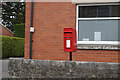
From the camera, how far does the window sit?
645cm

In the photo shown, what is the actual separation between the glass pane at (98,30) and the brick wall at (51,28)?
419mm

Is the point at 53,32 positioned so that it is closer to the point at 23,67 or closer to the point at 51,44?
the point at 51,44

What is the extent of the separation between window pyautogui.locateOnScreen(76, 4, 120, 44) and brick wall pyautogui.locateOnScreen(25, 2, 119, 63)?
36 cm

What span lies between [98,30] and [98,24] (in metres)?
0.22

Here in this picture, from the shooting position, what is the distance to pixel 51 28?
6.71 metres

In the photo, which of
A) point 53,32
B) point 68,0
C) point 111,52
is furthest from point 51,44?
point 111,52

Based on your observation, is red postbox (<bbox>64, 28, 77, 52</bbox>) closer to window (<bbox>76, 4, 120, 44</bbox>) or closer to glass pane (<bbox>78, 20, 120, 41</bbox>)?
window (<bbox>76, 4, 120, 44</bbox>)

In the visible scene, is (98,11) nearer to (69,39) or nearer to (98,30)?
(98,30)

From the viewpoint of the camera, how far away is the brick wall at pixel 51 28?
21.5 ft

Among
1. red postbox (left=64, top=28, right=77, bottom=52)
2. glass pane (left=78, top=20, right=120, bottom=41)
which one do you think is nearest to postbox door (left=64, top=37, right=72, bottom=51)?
red postbox (left=64, top=28, right=77, bottom=52)

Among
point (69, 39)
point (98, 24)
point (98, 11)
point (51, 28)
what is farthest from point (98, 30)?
point (69, 39)

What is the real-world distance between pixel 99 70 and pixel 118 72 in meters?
0.54

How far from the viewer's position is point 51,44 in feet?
21.8

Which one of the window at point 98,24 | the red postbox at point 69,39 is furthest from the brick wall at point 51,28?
the red postbox at point 69,39
